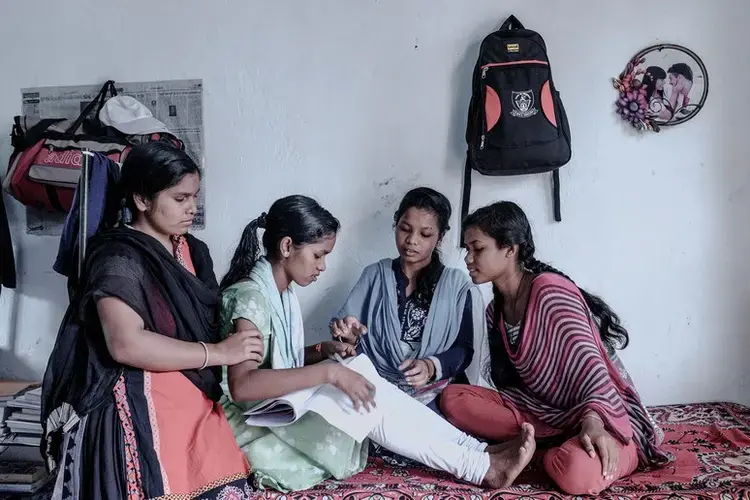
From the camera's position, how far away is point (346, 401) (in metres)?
1.71

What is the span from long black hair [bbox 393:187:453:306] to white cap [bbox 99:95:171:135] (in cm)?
97

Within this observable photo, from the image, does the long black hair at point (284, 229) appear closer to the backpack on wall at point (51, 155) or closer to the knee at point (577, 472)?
the backpack on wall at point (51, 155)

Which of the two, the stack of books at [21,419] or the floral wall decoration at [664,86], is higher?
the floral wall decoration at [664,86]

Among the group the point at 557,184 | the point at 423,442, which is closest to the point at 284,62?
the point at 557,184

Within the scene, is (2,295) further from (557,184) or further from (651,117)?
(651,117)

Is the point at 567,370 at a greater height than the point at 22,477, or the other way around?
the point at 567,370

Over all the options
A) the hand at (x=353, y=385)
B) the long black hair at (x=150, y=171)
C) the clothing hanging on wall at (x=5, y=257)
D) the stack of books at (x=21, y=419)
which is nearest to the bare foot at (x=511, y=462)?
→ the hand at (x=353, y=385)

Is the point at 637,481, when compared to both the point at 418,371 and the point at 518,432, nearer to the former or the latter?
the point at 518,432

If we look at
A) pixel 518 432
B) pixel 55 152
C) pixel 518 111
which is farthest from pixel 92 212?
pixel 518 111

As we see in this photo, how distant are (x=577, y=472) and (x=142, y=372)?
3.61 feet

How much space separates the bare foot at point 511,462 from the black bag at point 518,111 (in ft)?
3.37

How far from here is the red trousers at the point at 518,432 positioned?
5.43 ft

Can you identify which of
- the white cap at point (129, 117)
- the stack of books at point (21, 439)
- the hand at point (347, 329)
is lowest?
the stack of books at point (21, 439)

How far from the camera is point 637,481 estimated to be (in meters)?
1.77
